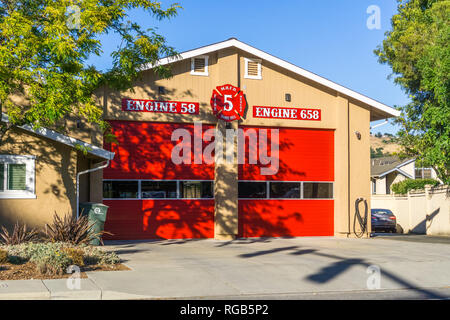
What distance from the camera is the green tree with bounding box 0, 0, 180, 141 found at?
12727 millimetres

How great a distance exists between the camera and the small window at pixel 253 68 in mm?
21297

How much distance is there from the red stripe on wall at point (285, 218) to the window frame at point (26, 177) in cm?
800

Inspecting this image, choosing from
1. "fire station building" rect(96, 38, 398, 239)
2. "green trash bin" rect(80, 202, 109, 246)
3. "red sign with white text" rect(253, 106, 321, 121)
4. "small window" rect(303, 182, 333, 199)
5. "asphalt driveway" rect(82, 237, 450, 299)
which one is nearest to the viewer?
"asphalt driveway" rect(82, 237, 450, 299)

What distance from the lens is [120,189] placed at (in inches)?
768

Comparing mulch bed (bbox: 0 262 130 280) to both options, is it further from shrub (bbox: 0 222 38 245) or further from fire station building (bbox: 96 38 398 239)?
fire station building (bbox: 96 38 398 239)

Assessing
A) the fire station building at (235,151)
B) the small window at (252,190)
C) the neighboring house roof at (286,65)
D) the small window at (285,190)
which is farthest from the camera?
the small window at (285,190)

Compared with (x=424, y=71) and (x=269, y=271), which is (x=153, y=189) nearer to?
(x=269, y=271)

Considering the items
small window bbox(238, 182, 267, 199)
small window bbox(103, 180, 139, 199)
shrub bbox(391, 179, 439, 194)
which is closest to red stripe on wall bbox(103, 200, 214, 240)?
small window bbox(103, 180, 139, 199)

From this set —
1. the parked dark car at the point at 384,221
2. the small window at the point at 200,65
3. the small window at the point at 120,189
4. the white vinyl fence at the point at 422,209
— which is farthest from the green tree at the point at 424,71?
the small window at the point at 120,189

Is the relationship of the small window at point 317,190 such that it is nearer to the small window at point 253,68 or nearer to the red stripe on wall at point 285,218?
the red stripe on wall at point 285,218

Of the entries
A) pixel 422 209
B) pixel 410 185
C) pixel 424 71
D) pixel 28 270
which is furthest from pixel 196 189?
pixel 410 185

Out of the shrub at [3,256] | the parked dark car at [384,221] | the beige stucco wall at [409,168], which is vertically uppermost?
the beige stucco wall at [409,168]

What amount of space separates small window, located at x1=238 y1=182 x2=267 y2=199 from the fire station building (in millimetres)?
39
